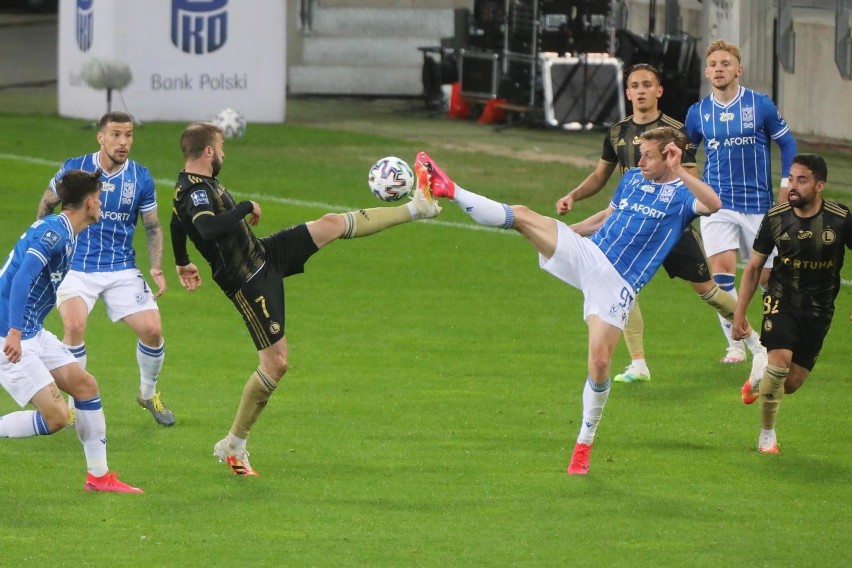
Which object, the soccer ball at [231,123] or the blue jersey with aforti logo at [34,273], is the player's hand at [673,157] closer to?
the blue jersey with aforti logo at [34,273]

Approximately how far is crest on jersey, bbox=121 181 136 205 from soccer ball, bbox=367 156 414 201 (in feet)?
5.87

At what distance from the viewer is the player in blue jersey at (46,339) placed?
806 cm

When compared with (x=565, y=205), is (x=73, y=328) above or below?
below

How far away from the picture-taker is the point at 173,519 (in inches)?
322

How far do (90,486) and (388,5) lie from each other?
2877 centimetres

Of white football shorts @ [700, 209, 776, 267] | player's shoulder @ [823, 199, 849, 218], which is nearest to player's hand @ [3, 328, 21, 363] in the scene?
player's shoulder @ [823, 199, 849, 218]

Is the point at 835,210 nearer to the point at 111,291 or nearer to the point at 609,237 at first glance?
the point at 609,237

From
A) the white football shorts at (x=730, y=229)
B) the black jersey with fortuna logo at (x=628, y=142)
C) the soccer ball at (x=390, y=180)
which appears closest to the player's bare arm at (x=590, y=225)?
the soccer ball at (x=390, y=180)

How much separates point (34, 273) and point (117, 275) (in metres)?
2.35

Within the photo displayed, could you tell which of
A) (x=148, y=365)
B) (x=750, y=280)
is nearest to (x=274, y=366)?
(x=148, y=365)

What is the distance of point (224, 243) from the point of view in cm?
886

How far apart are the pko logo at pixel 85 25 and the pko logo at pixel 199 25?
1530 millimetres

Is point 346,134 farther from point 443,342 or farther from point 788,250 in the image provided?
point 788,250

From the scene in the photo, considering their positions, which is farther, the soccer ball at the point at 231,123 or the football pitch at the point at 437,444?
the soccer ball at the point at 231,123
